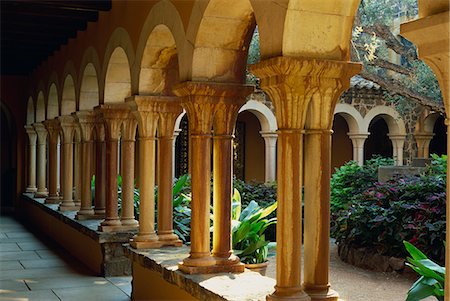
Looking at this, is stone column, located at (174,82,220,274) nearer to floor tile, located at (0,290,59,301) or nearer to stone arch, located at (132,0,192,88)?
stone arch, located at (132,0,192,88)

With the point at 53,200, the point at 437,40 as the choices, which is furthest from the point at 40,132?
the point at 437,40

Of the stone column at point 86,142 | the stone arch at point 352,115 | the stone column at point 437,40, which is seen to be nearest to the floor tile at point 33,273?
the stone column at point 86,142

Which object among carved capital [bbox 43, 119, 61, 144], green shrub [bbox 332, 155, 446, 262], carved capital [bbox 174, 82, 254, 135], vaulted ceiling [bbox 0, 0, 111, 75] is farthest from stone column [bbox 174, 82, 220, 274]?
carved capital [bbox 43, 119, 61, 144]

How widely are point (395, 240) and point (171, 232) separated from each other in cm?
311

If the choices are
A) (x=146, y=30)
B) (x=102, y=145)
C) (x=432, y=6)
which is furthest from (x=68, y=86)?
(x=432, y=6)

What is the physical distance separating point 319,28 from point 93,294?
3872 millimetres

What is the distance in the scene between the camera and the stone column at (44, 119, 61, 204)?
11.2m

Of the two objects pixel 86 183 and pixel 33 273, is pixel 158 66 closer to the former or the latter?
pixel 33 273

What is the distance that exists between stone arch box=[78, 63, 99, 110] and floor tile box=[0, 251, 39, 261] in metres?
2.11

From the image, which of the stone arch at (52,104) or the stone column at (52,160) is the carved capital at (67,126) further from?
the stone arch at (52,104)

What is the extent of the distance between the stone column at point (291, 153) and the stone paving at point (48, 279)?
2971mm

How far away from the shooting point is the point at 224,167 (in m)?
4.56

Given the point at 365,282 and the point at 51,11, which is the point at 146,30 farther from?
the point at 365,282

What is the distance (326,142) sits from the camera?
11.2ft
